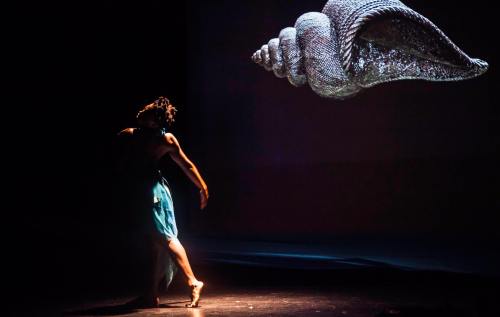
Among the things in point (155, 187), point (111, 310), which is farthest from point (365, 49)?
point (111, 310)

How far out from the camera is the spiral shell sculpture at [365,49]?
3480mm

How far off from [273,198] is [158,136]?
463cm

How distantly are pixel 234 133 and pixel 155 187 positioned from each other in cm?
487

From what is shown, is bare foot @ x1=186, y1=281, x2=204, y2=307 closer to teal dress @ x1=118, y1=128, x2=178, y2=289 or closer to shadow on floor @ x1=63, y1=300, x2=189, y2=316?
shadow on floor @ x1=63, y1=300, x2=189, y2=316

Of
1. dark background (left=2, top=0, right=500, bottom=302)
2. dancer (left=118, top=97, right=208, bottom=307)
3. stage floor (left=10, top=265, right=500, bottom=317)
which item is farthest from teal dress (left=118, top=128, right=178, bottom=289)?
dark background (left=2, top=0, right=500, bottom=302)

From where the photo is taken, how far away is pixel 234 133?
840 cm

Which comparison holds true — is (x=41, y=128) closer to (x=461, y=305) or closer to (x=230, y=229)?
(x=230, y=229)

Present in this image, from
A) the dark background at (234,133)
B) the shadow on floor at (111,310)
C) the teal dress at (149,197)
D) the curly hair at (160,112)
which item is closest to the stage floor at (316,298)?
the shadow on floor at (111,310)

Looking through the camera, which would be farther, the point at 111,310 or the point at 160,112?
the point at 160,112

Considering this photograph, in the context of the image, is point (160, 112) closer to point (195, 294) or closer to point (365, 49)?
point (195, 294)

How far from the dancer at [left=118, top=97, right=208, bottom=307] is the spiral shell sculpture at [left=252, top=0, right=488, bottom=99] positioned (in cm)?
103

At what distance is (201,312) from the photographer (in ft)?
10.6

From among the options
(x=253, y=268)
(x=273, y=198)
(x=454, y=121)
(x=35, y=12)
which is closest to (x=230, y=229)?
(x=273, y=198)

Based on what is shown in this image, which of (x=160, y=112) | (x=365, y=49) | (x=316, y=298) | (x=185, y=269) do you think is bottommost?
(x=316, y=298)
